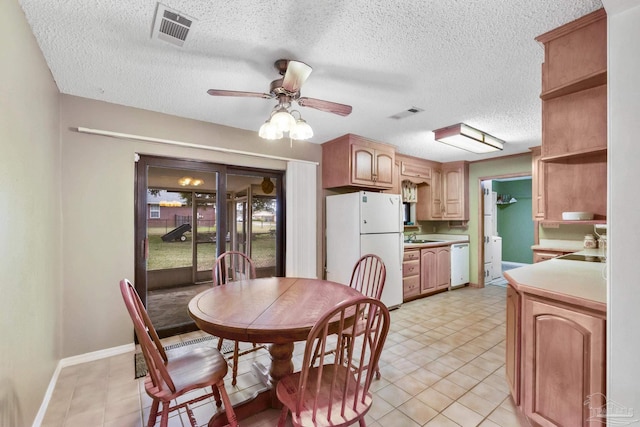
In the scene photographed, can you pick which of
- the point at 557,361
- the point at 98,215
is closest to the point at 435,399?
the point at 557,361

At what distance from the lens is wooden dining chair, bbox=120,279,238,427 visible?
124 cm

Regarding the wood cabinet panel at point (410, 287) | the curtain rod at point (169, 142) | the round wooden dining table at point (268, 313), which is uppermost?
the curtain rod at point (169, 142)

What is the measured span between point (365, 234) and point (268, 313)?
2.22 metres

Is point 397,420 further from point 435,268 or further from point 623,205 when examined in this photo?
point 435,268

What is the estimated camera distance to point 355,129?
11.1 ft

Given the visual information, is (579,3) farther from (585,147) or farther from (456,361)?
(456,361)

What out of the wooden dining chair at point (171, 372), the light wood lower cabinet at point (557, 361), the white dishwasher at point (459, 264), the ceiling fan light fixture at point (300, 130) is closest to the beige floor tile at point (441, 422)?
the light wood lower cabinet at point (557, 361)

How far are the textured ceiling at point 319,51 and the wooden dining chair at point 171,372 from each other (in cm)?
145

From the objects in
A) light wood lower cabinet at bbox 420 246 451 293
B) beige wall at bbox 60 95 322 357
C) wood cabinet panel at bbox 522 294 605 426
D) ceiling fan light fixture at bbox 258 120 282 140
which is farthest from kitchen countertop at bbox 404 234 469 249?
beige wall at bbox 60 95 322 357

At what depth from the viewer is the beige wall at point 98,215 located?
7.86 feet

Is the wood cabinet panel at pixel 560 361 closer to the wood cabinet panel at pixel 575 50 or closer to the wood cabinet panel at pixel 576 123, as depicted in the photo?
the wood cabinet panel at pixel 576 123

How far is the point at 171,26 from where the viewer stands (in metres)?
1.55

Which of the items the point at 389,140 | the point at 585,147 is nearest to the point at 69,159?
the point at 389,140

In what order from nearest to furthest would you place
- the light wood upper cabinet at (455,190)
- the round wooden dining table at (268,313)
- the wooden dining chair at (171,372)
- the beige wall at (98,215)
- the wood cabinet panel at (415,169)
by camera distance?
the wooden dining chair at (171,372) < the round wooden dining table at (268,313) < the beige wall at (98,215) < the wood cabinet panel at (415,169) < the light wood upper cabinet at (455,190)
